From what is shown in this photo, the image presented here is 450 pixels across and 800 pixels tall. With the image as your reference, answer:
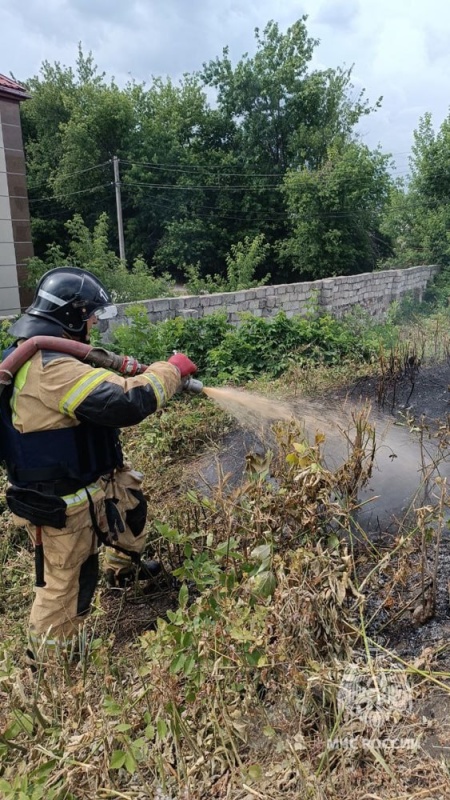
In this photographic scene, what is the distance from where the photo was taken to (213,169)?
2486 centimetres

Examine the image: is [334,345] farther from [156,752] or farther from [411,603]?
[156,752]

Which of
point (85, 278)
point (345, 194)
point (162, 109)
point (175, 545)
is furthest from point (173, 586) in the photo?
point (162, 109)

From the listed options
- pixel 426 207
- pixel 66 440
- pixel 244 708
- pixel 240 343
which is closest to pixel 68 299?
pixel 66 440

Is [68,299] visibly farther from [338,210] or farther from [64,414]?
[338,210]

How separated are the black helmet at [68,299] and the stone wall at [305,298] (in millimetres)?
4033

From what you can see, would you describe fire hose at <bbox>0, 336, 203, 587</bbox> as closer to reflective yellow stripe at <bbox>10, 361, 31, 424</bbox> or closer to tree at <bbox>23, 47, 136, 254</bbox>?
reflective yellow stripe at <bbox>10, 361, 31, 424</bbox>

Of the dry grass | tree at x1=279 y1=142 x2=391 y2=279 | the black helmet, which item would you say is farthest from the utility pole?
the dry grass

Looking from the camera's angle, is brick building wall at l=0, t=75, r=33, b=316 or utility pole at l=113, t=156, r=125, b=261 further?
utility pole at l=113, t=156, r=125, b=261

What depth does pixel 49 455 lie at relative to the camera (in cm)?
248

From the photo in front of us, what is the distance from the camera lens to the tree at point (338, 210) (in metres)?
17.9

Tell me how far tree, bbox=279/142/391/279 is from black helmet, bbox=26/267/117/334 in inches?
654

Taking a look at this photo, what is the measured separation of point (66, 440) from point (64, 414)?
13 cm

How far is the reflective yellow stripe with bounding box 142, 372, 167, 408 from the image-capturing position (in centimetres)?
254

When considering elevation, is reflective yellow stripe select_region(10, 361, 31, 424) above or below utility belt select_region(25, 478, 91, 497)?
above
